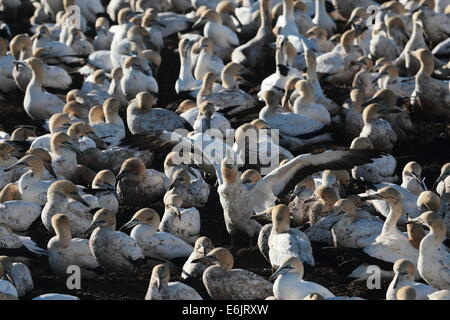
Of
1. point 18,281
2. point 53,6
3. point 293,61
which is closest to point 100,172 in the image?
point 18,281

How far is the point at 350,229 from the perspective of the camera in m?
13.0

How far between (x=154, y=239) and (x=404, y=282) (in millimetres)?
2698

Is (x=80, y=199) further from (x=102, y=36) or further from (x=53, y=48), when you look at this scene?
(x=102, y=36)

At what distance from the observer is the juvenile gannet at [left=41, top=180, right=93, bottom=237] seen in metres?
13.7

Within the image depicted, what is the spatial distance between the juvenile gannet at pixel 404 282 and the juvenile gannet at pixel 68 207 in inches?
143

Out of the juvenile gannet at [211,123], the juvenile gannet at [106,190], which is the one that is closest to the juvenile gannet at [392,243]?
the juvenile gannet at [106,190]

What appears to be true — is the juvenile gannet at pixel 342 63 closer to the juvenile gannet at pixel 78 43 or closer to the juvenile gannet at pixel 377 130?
the juvenile gannet at pixel 377 130

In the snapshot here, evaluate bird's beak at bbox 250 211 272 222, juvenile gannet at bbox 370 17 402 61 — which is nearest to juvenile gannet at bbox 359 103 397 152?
bird's beak at bbox 250 211 272 222

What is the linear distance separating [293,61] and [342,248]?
6244mm

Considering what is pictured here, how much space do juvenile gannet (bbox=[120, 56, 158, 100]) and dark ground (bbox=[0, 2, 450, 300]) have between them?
40cm

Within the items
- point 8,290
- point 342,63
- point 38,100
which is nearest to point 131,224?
point 8,290

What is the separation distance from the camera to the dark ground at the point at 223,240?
40.3 ft

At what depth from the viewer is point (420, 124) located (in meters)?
17.0

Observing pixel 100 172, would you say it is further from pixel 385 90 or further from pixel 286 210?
pixel 385 90
